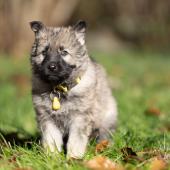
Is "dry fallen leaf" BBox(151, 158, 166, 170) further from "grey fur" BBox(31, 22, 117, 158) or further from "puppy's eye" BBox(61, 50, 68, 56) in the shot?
"puppy's eye" BBox(61, 50, 68, 56)

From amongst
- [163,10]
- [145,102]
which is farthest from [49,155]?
[163,10]

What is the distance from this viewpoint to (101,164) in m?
4.32

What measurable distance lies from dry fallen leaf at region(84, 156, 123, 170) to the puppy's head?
3.53ft

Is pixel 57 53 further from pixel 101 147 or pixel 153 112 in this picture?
pixel 153 112

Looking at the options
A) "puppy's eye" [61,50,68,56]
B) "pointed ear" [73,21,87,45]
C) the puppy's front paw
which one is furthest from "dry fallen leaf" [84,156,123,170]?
"pointed ear" [73,21,87,45]

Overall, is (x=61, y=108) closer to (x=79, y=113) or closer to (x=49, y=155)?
(x=79, y=113)

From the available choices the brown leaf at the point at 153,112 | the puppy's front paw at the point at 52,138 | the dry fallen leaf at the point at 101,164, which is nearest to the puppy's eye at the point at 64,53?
the puppy's front paw at the point at 52,138

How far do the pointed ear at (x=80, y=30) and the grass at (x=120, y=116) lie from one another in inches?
37.9

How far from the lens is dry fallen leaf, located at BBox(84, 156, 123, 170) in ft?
13.8

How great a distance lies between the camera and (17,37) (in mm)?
15664

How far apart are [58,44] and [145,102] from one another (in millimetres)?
3619

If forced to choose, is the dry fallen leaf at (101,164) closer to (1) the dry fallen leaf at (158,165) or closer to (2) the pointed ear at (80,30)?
(1) the dry fallen leaf at (158,165)

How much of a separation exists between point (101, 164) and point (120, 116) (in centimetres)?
302

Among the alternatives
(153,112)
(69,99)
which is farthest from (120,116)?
(69,99)
